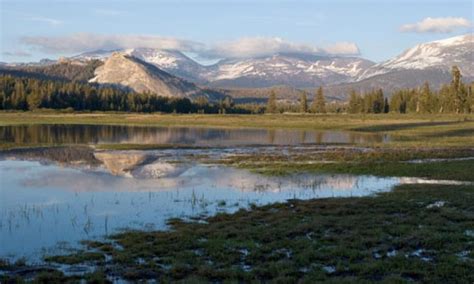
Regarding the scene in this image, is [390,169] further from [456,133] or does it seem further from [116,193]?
[456,133]

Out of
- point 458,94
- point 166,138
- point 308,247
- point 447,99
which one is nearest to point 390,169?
point 308,247

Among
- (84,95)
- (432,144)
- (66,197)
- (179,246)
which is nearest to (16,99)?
(84,95)

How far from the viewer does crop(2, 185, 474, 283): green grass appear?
52.5 ft

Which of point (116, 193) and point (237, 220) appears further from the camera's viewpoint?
point (116, 193)

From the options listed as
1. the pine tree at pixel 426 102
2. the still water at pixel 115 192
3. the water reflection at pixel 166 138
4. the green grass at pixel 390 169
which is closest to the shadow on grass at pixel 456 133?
the water reflection at pixel 166 138

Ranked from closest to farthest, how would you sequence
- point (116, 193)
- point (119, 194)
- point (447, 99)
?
point (119, 194), point (116, 193), point (447, 99)

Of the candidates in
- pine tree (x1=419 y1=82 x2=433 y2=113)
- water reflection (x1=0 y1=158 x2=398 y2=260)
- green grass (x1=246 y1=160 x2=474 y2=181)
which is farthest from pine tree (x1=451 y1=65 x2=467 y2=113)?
water reflection (x1=0 y1=158 x2=398 y2=260)

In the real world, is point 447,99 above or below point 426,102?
above

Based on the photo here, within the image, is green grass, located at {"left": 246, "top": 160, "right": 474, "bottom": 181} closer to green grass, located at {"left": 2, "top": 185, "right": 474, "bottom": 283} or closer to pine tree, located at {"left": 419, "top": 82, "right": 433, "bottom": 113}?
green grass, located at {"left": 2, "top": 185, "right": 474, "bottom": 283}

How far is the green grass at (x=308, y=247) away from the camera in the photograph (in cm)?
1600

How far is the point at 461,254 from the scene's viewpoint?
17844 mm

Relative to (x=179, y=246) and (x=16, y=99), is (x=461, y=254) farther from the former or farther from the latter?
(x=16, y=99)

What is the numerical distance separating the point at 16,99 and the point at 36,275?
170842 millimetres

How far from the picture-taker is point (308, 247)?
18797 millimetres
